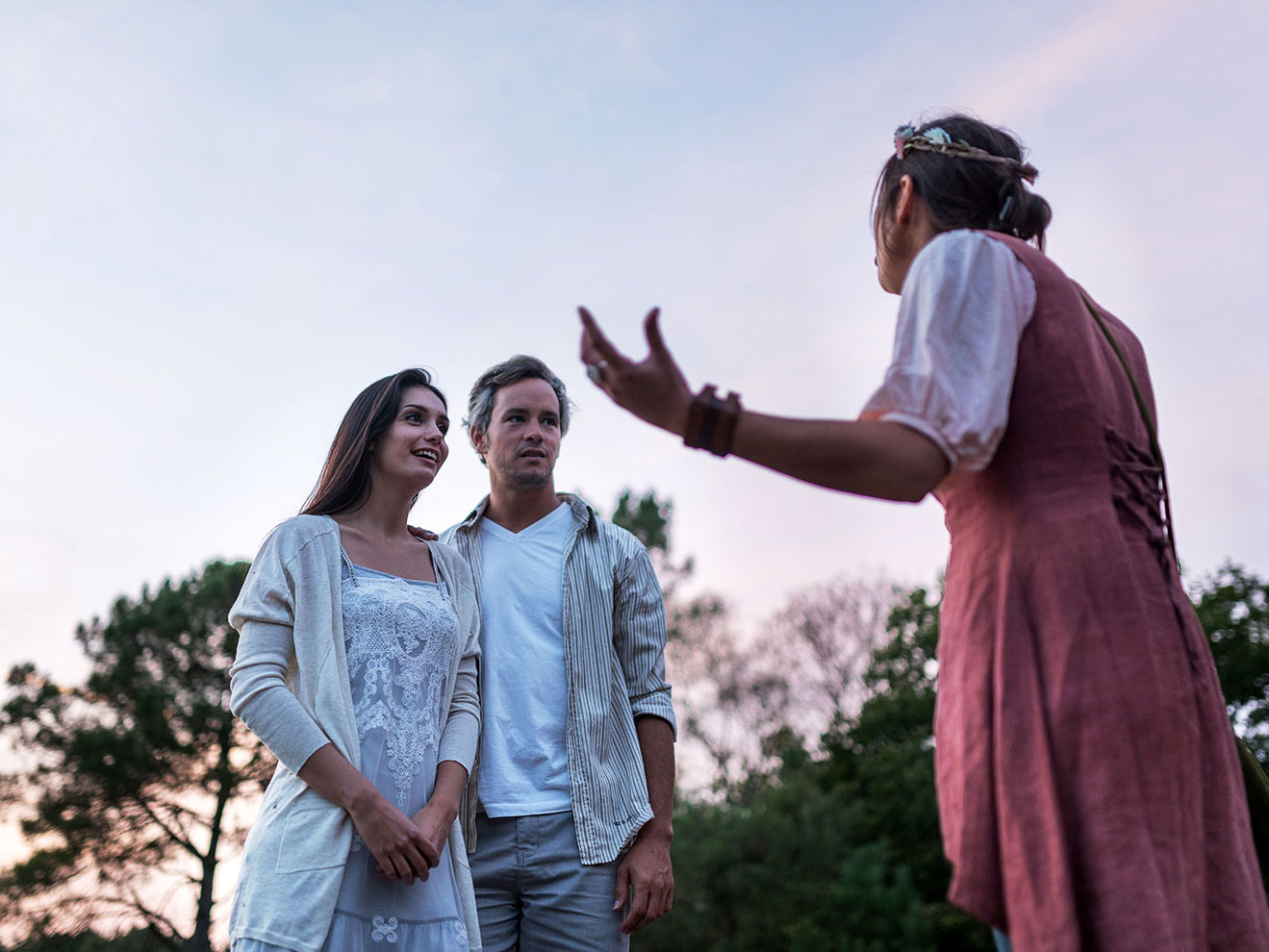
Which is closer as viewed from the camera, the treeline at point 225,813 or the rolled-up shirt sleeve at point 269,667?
the rolled-up shirt sleeve at point 269,667

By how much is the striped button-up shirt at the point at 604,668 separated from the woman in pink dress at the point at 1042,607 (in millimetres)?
1757

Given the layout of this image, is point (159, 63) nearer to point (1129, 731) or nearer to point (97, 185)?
point (97, 185)

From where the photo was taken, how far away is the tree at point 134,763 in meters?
12.9

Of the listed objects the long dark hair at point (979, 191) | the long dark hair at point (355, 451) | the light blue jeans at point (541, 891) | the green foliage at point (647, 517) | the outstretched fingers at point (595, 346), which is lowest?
the light blue jeans at point (541, 891)

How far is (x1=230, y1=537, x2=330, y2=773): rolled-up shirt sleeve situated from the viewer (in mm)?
2604

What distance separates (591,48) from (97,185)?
5.16 meters

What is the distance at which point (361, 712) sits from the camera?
9.05 feet

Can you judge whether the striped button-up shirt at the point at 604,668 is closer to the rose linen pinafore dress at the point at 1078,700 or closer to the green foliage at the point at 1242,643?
the rose linen pinafore dress at the point at 1078,700

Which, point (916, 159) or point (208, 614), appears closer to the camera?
point (916, 159)

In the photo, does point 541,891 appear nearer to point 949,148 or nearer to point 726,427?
point 726,427

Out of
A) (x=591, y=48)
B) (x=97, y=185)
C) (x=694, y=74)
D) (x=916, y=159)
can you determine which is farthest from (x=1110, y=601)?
(x=97, y=185)

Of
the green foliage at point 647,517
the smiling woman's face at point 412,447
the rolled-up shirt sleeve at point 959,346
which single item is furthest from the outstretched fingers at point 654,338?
the green foliage at point 647,517

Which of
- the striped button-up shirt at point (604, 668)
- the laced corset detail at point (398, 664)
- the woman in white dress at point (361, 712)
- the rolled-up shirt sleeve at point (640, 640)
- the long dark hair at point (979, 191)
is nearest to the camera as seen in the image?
the long dark hair at point (979, 191)

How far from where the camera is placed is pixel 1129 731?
1.35m
